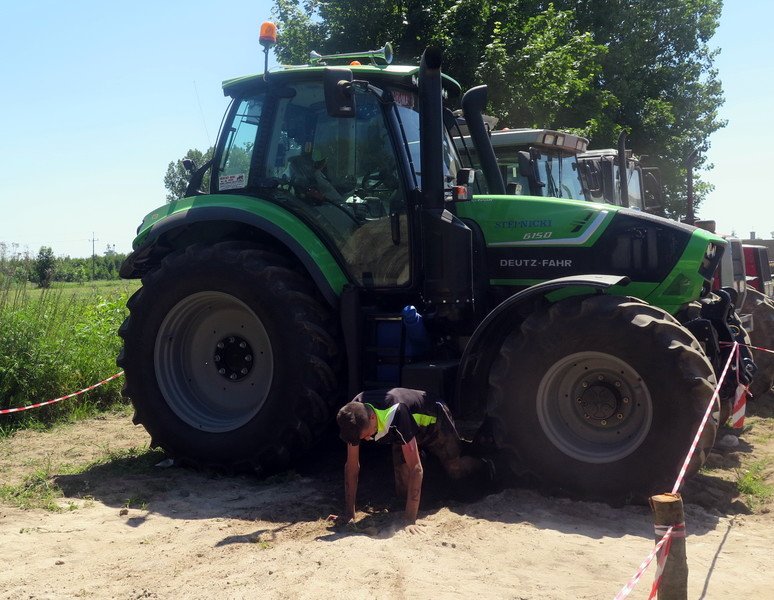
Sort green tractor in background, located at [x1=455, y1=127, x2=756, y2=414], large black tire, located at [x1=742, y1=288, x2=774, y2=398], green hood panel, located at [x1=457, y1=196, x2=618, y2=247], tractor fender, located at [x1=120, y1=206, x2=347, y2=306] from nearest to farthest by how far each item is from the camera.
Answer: green hood panel, located at [x1=457, y1=196, x2=618, y2=247] → tractor fender, located at [x1=120, y1=206, x2=347, y2=306] → large black tire, located at [x1=742, y1=288, x2=774, y2=398] → green tractor in background, located at [x1=455, y1=127, x2=756, y2=414]

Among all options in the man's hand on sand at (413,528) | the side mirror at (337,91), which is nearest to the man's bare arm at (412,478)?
the man's hand on sand at (413,528)

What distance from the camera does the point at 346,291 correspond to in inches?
233

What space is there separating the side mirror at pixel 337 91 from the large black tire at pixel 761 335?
16.6ft

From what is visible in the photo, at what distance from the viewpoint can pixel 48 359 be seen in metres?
8.42

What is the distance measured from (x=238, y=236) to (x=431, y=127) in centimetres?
173

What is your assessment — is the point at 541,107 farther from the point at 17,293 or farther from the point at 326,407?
the point at 326,407

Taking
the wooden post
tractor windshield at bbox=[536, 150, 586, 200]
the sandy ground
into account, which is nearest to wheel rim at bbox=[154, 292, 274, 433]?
the sandy ground

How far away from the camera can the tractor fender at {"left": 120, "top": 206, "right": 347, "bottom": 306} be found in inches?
232

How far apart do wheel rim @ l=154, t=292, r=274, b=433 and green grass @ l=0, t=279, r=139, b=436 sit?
215cm

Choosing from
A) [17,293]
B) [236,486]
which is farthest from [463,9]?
[236,486]

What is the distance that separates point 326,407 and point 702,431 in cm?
243

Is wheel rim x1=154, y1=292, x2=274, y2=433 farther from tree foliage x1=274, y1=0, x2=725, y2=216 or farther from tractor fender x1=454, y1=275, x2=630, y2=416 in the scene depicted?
tree foliage x1=274, y1=0, x2=725, y2=216

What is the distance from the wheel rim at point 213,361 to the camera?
20.7 feet

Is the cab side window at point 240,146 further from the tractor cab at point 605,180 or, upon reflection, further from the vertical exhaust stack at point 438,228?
the tractor cab at point 605,180
